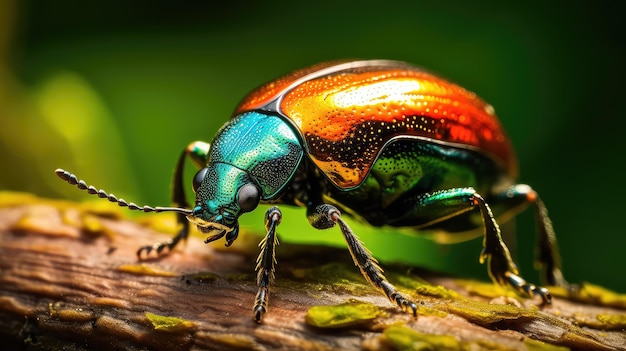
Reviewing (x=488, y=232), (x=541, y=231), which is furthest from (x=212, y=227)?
(x=541, y=231)

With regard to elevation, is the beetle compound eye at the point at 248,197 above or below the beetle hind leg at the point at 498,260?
above

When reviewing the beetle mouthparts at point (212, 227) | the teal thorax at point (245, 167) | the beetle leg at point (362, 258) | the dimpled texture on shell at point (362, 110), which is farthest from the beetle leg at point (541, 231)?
the beetle mouthparts at point (212, 227)

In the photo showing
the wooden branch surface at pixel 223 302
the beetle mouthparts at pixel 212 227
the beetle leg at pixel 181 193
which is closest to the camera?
the wooden branch surface at pixel 223 302

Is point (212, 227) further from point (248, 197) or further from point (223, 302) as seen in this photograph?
point (223, 302)

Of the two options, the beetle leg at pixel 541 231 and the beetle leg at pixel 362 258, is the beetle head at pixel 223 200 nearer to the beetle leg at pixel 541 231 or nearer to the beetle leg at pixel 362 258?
the beetle leg at pixel 362 258

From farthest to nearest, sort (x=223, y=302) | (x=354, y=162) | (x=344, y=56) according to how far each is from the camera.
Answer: (x=344, y=56) < (x=354, y=162) < (x=223, y=302)

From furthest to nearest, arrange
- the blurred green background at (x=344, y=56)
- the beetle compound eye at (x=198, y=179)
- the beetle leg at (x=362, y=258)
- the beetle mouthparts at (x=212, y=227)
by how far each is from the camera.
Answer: the blurred green background at (x=344, y=56)
the beetle compound eye at (x=198, y=179)
the beetle mouthparts at (x=212, y=227)
the beetle leg at (x=362, y=258)
